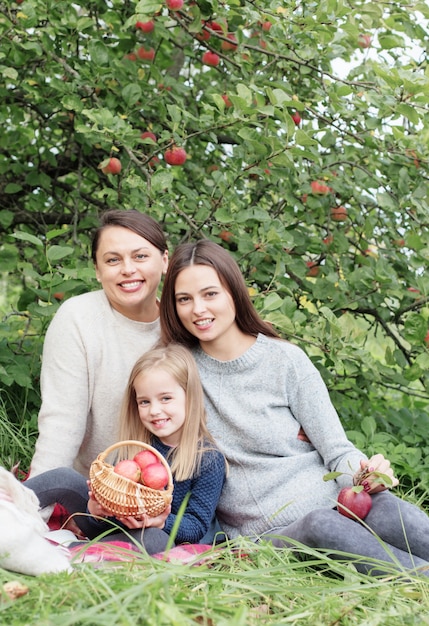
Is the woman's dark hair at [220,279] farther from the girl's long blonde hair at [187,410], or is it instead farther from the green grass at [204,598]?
the green grass at [204,598]

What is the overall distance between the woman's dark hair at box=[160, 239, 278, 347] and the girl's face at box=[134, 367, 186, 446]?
0.23 meters

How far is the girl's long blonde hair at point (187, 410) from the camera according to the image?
2223 millimetres

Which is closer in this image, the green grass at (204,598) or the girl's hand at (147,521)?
the green grass at (204,598)

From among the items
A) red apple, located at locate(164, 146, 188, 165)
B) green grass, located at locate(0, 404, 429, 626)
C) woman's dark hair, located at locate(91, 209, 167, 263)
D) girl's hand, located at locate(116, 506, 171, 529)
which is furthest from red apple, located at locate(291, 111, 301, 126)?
green grass, located at locate(0, 404, 429, 626)

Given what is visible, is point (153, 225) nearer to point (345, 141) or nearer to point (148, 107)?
point (148, 107)

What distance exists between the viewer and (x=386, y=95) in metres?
2.64

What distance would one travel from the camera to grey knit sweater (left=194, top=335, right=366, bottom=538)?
2.29 m

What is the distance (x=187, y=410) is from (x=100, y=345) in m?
0.37

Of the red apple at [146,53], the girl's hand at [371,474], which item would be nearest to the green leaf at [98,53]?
the red apple at [146,53]

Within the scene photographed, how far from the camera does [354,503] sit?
2133mm

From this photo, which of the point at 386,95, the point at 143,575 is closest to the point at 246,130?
the point at 386,95

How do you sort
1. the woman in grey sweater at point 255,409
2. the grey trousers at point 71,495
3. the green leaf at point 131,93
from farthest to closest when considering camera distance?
the green leaf at point 131,93 → the woman in grey sweater at point 255,409 → the grey trousers at point 71,495

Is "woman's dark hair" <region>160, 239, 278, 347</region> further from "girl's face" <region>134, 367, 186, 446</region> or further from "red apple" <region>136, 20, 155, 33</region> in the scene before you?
"red apple" <region>136, 20, 155, 33</region>

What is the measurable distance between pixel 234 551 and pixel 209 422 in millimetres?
400
